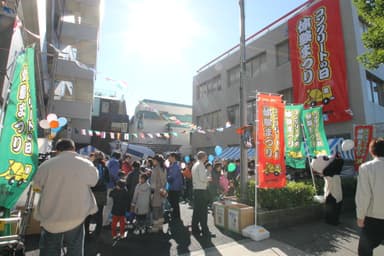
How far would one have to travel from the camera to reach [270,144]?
18.9 feet

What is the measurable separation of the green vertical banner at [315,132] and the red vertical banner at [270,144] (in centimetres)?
259

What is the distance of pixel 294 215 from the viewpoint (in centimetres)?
623

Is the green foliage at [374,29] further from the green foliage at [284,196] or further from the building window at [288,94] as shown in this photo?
the building window at [288,94]

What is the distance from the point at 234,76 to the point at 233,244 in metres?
17.1

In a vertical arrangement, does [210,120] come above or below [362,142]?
above

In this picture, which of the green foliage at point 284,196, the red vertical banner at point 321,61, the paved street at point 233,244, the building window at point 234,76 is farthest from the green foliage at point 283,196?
the building window at point 234,76

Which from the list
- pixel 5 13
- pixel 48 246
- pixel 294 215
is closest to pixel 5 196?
pixel 48 246

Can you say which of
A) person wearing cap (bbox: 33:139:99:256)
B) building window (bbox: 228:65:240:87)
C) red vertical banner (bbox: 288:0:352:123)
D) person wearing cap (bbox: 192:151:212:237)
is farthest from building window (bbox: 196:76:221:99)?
person wearing cap (bbox: 33:139:99:256)

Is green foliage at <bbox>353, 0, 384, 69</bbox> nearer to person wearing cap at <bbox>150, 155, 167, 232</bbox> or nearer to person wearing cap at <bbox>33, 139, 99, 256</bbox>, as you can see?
person wearing cap at <bbox>150, 155, 167, 232</bbox>

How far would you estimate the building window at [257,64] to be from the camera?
17.4 m

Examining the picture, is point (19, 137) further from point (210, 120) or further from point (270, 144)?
point (210, 120)

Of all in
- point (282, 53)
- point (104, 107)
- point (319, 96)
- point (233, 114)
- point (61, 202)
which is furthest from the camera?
point (104, 107)

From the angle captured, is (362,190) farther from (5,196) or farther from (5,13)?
(5,13)

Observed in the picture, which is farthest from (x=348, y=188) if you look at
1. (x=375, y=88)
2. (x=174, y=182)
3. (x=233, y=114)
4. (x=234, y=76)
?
(x=234, y=76)
